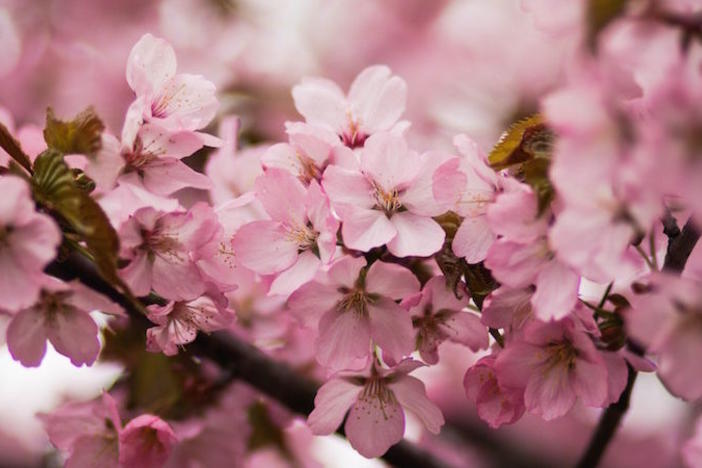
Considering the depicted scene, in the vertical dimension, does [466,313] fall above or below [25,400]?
above

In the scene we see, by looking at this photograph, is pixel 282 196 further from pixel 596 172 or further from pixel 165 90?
pixel 596 172

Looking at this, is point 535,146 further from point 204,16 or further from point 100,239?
point 204,16

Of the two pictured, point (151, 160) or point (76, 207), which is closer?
point (76, 207)

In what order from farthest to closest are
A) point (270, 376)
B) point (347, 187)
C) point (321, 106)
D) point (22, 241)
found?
point (270, 376) < point (321, 106) < point (347, 187) < point (22, 241)

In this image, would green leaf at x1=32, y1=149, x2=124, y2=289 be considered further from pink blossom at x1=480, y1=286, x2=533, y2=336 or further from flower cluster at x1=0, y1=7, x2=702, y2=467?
pink blossom at x1=480, y1=286, x2=533, y2=336

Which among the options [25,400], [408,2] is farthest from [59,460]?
[408,2]

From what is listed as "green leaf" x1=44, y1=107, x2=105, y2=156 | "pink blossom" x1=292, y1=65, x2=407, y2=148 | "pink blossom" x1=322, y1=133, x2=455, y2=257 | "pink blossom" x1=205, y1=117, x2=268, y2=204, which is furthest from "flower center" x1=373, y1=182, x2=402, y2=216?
"pink blossom" x1=205, y1=117, x2=268, y2=204

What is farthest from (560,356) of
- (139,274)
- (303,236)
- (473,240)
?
(139,274)
